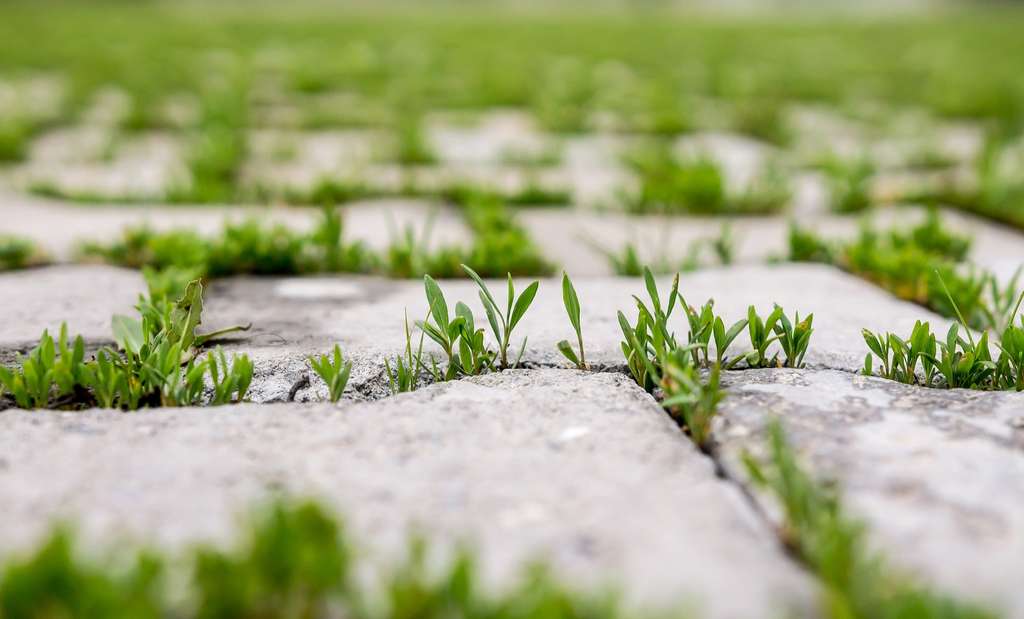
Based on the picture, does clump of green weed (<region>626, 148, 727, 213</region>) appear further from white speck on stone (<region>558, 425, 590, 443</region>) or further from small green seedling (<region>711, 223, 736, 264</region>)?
white speck on stone (<region>558, 425, 590, 443</region>)

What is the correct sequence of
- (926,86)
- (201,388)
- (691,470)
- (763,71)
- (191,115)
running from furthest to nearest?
1. (763,71)
2. (926,86)
3. (191,115)
4. (201,388)
5. (691,470)

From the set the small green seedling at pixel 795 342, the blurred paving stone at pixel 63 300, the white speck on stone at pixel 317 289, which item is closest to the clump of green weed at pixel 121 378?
the blurred paving stone at pixel 63 300

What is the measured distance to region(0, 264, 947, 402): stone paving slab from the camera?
137cm

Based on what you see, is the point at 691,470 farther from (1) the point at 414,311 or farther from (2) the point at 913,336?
(1) the point at 414,311

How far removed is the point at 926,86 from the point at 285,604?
Answer: 17.5 ft

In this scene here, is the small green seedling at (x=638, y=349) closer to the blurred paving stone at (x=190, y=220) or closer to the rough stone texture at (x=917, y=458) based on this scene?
the rough stone texture at (x=917, y=458)

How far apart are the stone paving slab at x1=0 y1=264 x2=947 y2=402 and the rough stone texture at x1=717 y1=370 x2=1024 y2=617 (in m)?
0.17

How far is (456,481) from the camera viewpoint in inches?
38.0

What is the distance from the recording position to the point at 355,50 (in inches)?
259

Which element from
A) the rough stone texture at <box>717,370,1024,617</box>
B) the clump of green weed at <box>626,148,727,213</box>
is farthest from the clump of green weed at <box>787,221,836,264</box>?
the rough stone texture at <box>717,370,1024,617</box>

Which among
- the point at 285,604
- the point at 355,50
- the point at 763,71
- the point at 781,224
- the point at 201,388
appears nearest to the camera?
the point at 285,604

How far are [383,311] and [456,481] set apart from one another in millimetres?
710

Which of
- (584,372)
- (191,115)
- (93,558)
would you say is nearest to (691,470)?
(584,372)

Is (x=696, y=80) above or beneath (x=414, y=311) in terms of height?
above
